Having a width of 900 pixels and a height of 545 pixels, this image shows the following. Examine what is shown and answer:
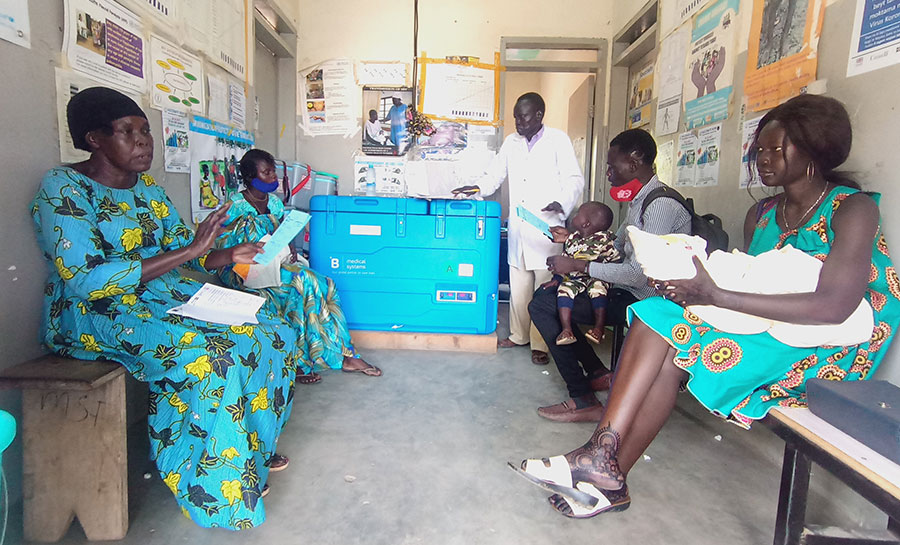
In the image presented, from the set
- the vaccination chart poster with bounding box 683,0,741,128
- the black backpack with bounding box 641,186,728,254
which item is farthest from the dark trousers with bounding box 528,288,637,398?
the vaccination chart poster with bounding box 683,0,741,128

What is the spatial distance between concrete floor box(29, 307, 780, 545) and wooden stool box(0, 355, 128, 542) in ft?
0.27

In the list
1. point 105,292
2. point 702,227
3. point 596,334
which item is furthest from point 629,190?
point 105,292

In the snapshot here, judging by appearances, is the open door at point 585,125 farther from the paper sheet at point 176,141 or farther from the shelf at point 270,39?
the paper sheet at point 176,141

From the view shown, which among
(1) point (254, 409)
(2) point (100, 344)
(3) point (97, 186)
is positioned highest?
→ (3) point (97, 186)

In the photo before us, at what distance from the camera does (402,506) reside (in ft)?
4.86

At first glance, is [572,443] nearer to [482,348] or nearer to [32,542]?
[482,348]

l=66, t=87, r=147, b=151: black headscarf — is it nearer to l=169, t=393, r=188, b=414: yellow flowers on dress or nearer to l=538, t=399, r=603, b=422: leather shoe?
l=169, t=393, r=188, b=414: yellow flowers on dress

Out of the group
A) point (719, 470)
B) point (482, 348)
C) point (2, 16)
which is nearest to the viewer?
point (2, 16)

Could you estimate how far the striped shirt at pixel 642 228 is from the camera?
6.26 ft

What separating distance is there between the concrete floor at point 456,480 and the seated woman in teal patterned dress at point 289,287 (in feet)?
0.54

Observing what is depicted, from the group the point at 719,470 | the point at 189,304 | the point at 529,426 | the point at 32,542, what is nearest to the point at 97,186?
the point at 189,304

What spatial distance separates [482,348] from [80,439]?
2.09 metres

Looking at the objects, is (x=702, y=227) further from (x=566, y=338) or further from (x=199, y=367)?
(x=199, y=367)

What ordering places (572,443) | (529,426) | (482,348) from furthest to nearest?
1. (482,348)
2. (529,426)
3. (572,443)
